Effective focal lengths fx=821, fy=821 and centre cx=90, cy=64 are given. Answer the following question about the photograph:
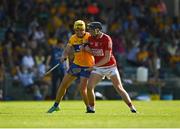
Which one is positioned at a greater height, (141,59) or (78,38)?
(78,38)

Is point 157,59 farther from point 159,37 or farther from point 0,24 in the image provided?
point 0,24

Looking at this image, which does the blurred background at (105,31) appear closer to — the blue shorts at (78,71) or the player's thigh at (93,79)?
the blue shorts at (78,71)

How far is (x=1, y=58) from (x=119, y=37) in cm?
541

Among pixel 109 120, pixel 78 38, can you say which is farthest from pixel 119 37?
pixel 109 120

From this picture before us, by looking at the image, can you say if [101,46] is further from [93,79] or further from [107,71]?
[93,79]

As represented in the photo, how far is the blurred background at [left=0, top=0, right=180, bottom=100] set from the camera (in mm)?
32344

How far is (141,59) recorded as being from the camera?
34812mm

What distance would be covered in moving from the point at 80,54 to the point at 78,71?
46cm

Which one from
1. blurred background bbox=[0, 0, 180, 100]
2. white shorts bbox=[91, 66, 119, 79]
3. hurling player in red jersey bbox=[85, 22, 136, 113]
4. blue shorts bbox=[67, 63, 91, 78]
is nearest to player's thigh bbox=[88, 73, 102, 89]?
hurling player in red jersey bbox=[85, 22, 136, 113]

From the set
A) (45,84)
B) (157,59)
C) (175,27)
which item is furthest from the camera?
(175,27)

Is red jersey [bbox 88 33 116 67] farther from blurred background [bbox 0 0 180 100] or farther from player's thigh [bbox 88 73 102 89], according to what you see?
blurred background [bbox 0 0 180 100]

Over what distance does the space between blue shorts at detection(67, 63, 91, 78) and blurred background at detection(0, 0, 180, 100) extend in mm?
8669

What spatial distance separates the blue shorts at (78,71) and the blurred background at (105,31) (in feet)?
A: 28.4

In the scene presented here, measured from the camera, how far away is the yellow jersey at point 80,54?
20484 millimetres
